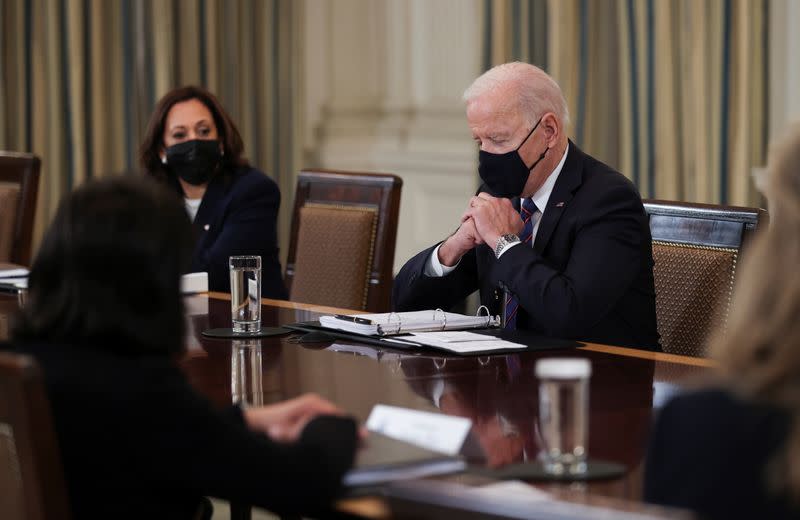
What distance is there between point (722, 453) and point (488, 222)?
1.75 metres

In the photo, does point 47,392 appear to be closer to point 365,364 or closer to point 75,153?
point 365,364

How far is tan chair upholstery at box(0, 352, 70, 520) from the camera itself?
1451 mm

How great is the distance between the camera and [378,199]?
3.74m

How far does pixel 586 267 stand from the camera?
110 inches

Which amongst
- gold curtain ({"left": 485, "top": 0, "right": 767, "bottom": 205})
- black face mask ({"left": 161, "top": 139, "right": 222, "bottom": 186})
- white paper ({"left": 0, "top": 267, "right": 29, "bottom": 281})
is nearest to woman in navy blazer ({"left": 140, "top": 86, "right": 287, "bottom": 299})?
black face mask ({"left": 161, "top": 139, "right": 222, "bottom": 186})

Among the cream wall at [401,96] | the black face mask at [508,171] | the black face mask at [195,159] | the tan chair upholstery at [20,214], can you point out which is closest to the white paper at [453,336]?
the black face mask at [508,171]

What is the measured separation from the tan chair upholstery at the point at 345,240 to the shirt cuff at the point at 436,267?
54cm

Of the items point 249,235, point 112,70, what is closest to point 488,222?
point 249,235

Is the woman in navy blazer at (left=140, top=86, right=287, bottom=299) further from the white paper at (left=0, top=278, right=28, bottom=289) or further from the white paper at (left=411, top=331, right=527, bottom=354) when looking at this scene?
the white paper at (left=411, top=331, right=527, bottom=354)

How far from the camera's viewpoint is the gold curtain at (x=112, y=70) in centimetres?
541

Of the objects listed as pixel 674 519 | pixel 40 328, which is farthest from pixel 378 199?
pixel 674 519

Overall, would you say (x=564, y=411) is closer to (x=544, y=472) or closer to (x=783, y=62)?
(x=544, y=472)

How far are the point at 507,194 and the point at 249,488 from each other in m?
1.67

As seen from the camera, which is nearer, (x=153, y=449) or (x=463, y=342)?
(x=153, y=449)
